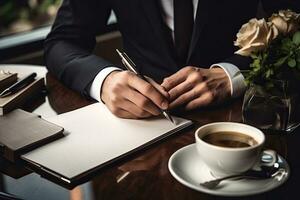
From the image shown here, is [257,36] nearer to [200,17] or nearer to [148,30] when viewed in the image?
[200,17]

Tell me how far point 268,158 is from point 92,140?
307mm

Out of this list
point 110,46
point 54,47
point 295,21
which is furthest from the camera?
point 110,46

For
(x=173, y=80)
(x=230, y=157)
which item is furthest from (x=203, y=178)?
(x=173, y=80)

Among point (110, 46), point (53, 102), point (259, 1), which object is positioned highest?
point (259, 1)

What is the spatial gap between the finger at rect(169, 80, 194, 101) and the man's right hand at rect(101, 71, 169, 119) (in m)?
0.03

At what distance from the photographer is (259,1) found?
1.28 m

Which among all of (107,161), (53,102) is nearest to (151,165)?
(107,161)

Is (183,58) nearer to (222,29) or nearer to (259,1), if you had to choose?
(222,29)

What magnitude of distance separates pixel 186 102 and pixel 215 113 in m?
0.07

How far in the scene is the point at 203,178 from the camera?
0.63 metres

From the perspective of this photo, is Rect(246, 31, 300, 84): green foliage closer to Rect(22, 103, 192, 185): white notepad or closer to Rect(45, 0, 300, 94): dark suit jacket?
Rect(22, 103, 192, 185): white notepad

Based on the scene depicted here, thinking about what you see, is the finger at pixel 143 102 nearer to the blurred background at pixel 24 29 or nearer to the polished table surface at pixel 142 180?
the polished table surface at pixel 142 180

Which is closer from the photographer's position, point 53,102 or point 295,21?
point 295,21

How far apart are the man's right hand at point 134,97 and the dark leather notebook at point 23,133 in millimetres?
148
